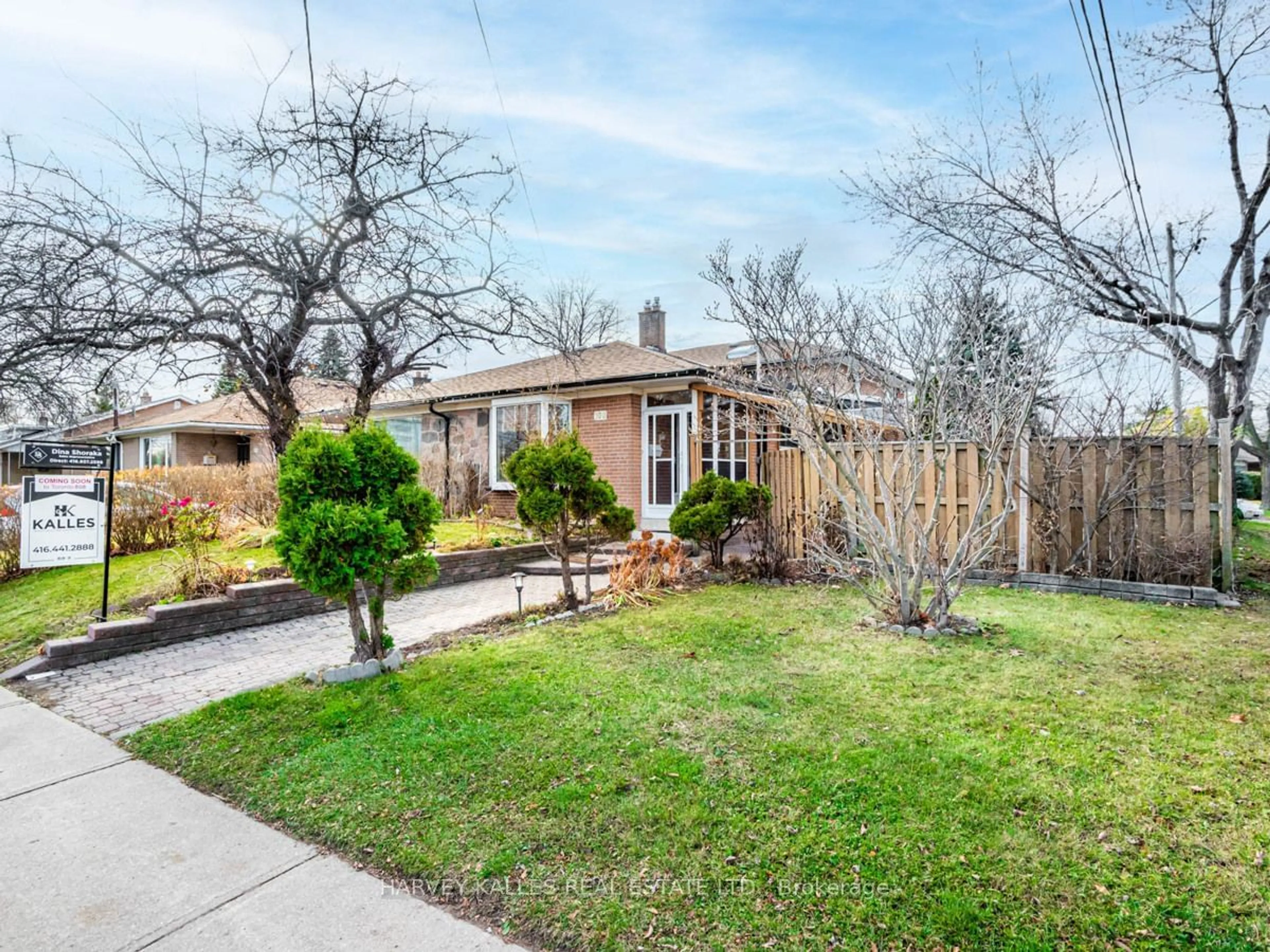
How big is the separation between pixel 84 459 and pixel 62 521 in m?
0.62

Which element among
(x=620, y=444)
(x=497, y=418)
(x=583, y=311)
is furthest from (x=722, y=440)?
(x=583, y=311)

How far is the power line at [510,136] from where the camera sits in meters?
6.55

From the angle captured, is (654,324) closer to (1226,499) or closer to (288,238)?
(288,238)

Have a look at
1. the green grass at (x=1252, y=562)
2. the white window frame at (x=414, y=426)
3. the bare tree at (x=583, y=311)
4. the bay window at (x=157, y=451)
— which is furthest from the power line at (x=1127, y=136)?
the bay window at (x=157, y=451)

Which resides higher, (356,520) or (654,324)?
(654,324)

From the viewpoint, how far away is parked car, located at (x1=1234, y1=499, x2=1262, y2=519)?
851 inches

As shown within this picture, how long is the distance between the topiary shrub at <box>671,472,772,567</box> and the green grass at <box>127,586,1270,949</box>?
3.28 metres

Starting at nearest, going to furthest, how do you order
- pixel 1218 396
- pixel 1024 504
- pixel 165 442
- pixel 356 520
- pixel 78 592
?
pixel 356 520 < pixel 78 592 < pixel 1024 504 < pixel 1218 396 < pixel 165 442

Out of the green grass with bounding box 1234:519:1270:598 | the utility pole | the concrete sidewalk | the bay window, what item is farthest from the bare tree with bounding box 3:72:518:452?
the bay window

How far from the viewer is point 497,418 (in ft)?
46.4

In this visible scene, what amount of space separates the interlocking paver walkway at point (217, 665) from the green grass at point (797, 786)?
558mm

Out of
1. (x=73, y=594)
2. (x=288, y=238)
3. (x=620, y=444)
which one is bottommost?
(x=73, y=594)

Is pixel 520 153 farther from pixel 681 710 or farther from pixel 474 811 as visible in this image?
pixel 474 811

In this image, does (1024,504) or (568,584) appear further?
(1024,504)
